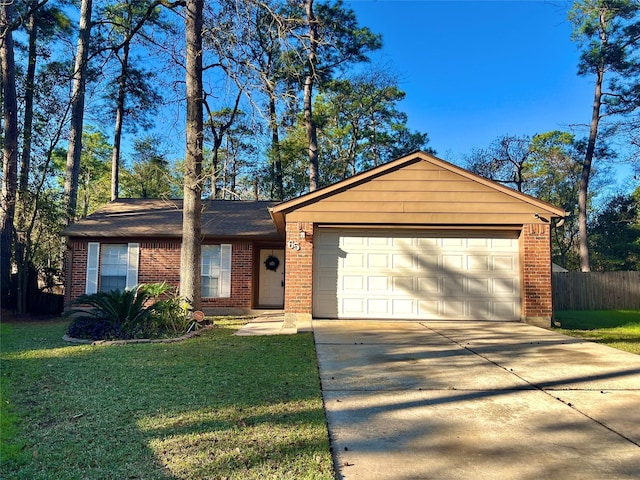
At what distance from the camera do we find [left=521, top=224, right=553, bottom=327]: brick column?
9.64 metres

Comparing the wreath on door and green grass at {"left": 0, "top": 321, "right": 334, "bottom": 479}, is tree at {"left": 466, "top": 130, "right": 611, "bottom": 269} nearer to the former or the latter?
the wreath on door

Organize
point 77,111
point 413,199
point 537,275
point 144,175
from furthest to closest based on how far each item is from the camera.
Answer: point 144,175 → point 77,111 → point 413,199 → point 537,275

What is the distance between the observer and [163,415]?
3711mm

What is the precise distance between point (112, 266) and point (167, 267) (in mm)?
1649

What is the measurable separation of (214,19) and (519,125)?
Result: 20882mm

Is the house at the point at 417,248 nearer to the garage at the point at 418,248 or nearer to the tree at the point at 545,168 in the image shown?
the garage at the point at 418,248

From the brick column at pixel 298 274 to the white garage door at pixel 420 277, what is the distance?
1.33 ft

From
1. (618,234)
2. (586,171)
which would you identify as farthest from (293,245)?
(618,234)

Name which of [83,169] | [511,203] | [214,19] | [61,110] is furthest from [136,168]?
[511,203]

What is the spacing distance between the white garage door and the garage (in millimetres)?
23

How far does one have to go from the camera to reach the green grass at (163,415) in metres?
2.79

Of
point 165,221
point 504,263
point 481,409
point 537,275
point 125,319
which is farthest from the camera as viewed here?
point 165,221

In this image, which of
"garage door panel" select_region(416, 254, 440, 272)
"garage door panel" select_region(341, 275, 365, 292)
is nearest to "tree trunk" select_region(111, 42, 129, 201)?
"garage door panel" select_region(341, 275, 365, 292)

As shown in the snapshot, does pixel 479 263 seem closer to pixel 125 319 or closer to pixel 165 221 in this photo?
pixel 125 319
